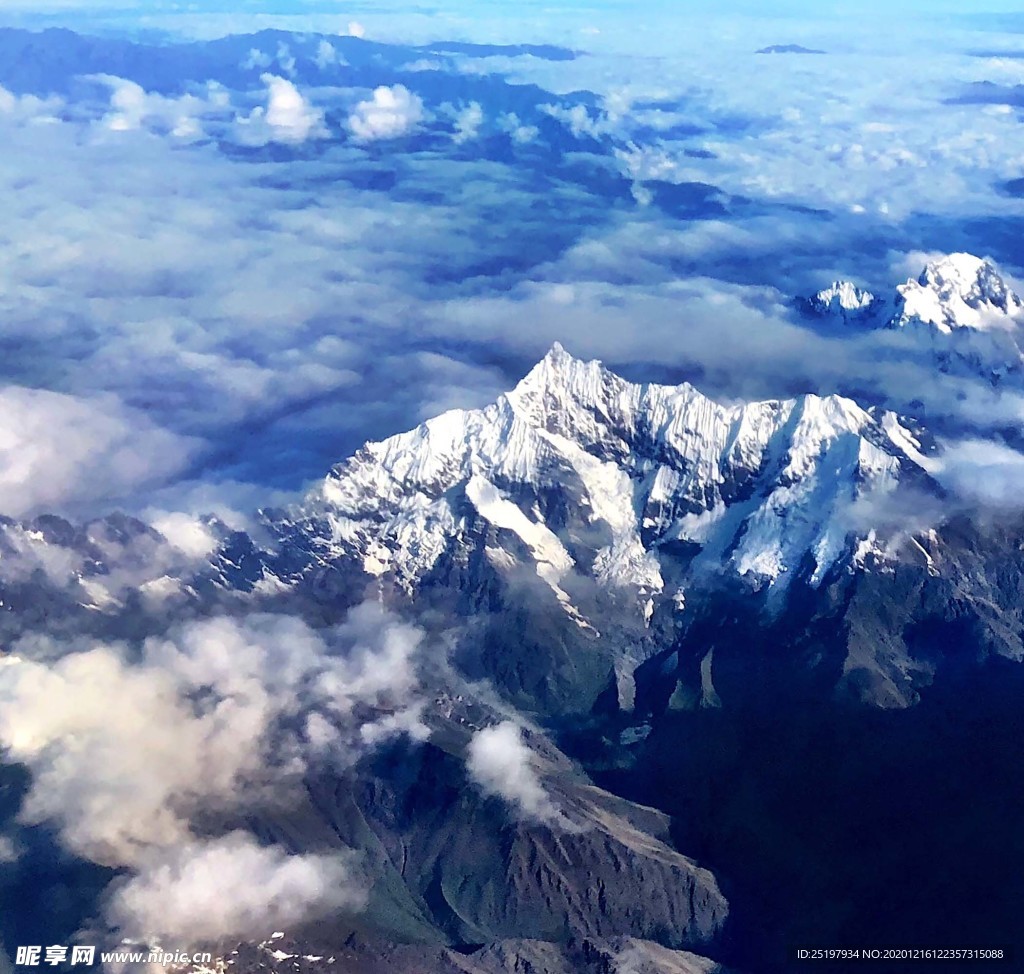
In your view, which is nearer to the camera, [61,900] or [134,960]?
[134,960]

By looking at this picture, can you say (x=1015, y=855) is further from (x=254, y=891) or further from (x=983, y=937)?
(x=254, y=891)

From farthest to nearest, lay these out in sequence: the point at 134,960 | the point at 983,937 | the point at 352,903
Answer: the point at 352,903
the point at 983,937
the point at 134,960

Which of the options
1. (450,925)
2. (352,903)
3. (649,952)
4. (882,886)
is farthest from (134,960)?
(882,886)

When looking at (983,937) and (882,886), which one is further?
(882,886)

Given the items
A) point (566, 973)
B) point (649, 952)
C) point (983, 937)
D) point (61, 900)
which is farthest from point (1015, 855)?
point (61, 900)

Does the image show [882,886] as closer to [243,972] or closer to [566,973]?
[566,973]

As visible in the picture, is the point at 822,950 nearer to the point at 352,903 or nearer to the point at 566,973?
the point at 566,973

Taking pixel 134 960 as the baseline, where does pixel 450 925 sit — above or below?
below

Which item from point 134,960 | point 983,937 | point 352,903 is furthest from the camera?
point 352,903
